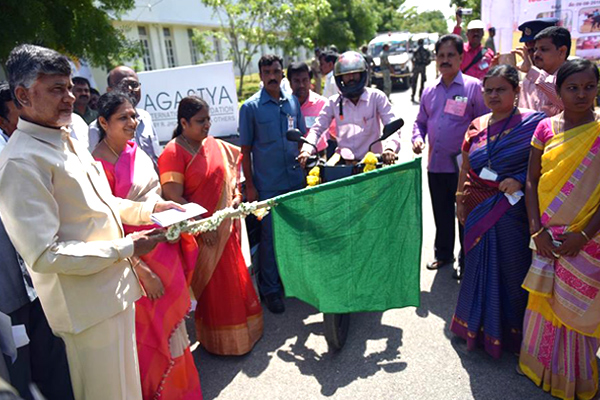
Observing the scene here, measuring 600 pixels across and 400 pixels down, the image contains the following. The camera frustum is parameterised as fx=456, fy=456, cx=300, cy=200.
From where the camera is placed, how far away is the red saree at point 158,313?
2711 millimetres

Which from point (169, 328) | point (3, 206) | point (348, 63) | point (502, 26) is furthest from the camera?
point (502, 26)

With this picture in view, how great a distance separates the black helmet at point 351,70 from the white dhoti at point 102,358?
246 cm

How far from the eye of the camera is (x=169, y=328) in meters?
2.79

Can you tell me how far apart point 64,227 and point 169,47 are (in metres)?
21.5

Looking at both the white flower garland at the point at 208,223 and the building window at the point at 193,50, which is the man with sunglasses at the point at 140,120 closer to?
the white flower garland at the point at 208,223

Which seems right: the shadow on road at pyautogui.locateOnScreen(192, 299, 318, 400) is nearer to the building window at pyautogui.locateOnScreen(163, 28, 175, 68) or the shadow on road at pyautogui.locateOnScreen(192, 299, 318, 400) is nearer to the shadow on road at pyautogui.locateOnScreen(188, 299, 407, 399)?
the shadow on road at pyautogui.locateOnScreen(188, 299, 407, 399)

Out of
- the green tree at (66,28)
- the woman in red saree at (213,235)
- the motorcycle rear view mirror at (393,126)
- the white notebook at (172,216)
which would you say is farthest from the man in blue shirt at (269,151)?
the green tree at (66,28)

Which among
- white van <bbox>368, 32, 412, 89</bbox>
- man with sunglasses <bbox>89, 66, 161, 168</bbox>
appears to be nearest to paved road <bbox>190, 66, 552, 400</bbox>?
man with sunglasses <bbox>89, 66, 161, 168</bbox>

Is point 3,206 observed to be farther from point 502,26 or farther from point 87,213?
point 502,26

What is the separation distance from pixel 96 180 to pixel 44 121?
Answer: 0.33m

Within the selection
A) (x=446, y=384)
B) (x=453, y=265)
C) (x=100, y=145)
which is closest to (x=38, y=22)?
(x=100, y=145)

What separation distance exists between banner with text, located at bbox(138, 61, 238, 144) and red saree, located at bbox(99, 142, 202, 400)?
2.73 metres

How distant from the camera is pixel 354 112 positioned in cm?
394

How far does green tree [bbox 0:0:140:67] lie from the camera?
548 cm
